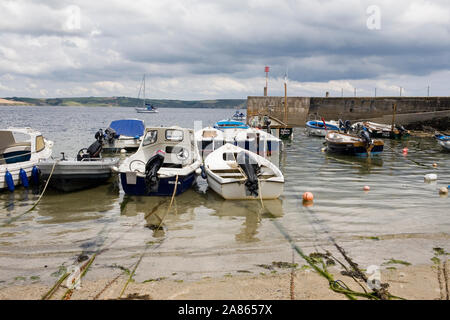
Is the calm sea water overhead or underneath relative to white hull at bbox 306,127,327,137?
underneath

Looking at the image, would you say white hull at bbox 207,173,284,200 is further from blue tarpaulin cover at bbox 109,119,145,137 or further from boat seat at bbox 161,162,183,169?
blue tarpaulin cover at bbox 109,119,145,137

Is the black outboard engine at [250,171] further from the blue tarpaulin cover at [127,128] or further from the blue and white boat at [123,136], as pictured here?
the blue tarpaulin cover at [127,128]

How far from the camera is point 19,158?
14.8 meters

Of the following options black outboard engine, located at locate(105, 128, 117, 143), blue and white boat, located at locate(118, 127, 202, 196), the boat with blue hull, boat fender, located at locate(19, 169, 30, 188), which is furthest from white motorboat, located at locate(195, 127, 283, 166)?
boat fender, located at locate(19, 169, 30, 188)

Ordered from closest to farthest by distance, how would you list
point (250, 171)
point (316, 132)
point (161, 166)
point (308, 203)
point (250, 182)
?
point (250, 182), point (250, 171), point (308, 203), point (161, 166), point (316, 132)

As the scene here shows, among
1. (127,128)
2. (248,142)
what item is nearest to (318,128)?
(248,142)

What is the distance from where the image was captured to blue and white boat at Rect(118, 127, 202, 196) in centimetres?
1166

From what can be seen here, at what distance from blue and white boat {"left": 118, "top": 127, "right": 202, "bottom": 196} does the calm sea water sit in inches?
19.6

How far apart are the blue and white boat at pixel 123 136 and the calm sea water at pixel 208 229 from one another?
1123 cm

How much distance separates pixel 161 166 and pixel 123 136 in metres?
14.2

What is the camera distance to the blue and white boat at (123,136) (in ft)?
83.7

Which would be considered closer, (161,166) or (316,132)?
(161,166)

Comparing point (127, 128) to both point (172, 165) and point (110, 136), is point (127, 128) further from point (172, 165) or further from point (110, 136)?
point (172, 165)

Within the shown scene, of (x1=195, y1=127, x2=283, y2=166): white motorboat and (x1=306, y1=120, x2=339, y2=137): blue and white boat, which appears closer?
(x1=195, y1=127, x2=283, y2=166): white motorboat
